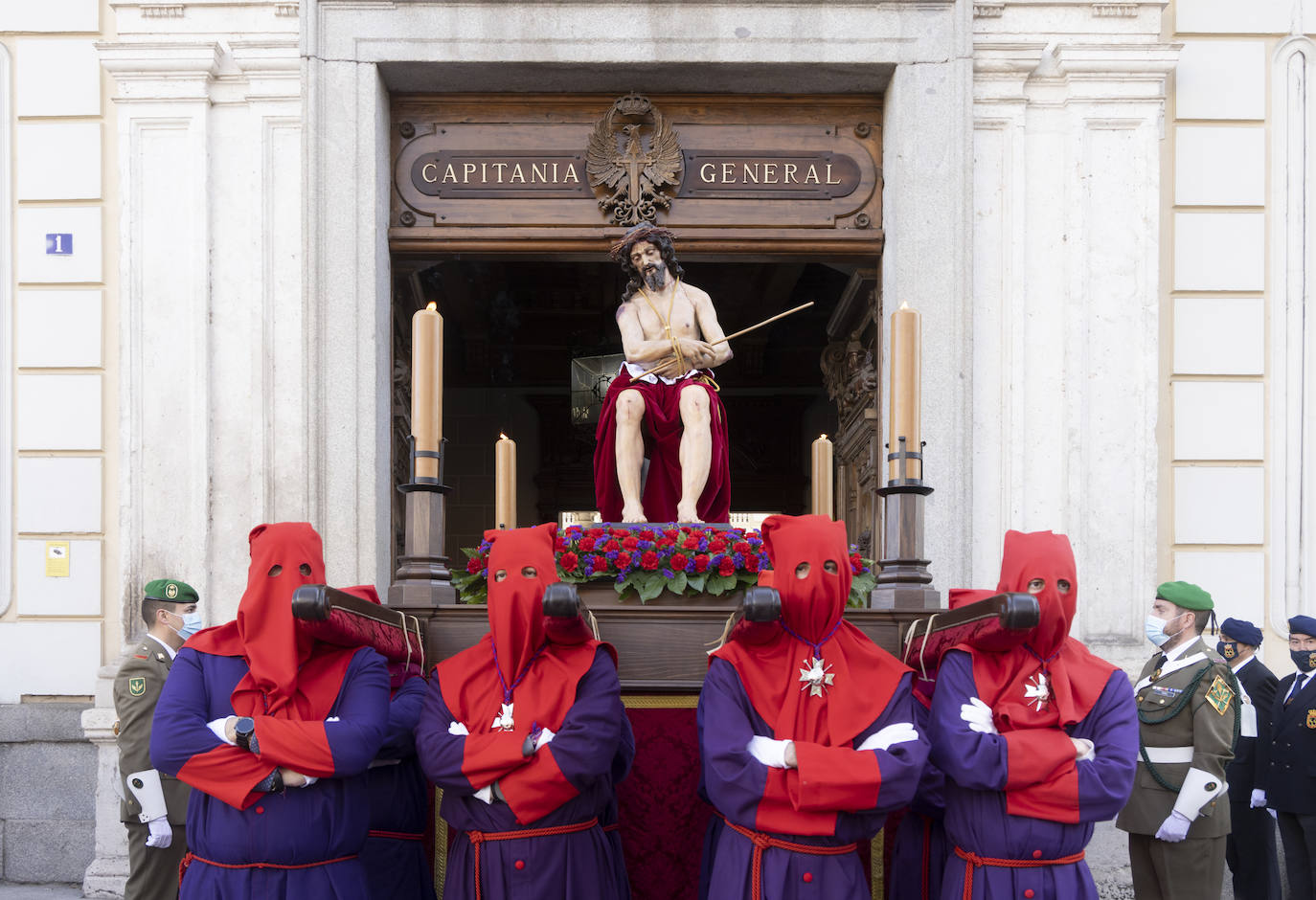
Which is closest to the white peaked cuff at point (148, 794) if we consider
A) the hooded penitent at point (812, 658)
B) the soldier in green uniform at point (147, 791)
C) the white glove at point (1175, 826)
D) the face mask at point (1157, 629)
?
the soldier in green uniform at point (147, 791)

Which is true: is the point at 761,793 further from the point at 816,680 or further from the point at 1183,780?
the point at 1183,780

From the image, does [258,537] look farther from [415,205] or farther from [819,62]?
[819,62]

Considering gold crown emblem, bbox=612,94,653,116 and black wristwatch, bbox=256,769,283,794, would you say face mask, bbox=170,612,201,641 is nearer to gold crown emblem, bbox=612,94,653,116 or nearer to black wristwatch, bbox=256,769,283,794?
black wristwatch, bbox=256,769,283,794

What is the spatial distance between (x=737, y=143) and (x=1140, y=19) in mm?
2502

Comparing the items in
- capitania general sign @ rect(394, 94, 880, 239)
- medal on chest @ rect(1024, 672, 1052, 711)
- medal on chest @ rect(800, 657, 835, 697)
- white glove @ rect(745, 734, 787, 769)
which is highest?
capitania general sign @ rect(394, 94, 880, 239)

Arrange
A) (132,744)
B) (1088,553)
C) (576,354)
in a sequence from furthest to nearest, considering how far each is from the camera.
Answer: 1. (576,354)
2. (1088,553)
3. (132,744)

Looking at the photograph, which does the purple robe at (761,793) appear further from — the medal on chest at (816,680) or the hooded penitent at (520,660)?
the hooded penitent at (520,660)

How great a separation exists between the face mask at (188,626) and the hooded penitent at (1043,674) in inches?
157

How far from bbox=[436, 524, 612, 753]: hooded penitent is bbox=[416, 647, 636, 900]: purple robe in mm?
35

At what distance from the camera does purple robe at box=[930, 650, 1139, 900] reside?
418 cm

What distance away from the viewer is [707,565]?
5133 millimetres

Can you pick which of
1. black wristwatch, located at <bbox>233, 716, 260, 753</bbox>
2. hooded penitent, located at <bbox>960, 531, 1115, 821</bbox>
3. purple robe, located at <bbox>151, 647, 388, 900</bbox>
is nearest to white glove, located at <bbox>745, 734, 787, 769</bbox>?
hooded penitent, located at <bbox>960, 531, 1115, 821</bbox>

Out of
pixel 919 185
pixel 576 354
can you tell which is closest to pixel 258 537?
pixel 919 185

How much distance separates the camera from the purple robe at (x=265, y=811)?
4188 mm
